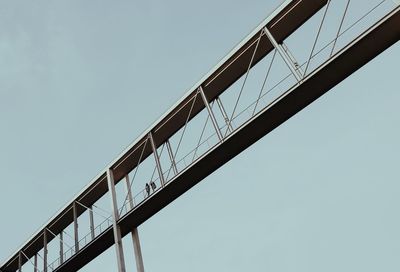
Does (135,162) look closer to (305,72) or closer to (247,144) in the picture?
(247,144)

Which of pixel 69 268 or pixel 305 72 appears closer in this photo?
pixel 305 72

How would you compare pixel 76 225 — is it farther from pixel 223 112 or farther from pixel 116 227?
pixel 223 112

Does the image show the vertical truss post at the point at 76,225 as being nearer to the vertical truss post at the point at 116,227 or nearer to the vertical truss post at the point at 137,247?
the vertical truss post at the point at 116,227

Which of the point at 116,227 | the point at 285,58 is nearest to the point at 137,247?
the point at 116,227

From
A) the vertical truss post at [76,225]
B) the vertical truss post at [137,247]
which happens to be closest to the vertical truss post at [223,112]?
the vertical truss post at [137,247]

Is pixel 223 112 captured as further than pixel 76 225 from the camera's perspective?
No

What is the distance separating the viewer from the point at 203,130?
2297cm

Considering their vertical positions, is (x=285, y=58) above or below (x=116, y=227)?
above

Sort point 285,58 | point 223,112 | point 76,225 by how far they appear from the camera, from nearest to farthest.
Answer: point 285,58 < point 223,112 < point 76,225

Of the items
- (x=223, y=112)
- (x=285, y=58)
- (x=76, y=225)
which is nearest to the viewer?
(x=285, y=58)

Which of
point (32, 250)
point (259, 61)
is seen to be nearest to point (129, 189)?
point (259, 61)

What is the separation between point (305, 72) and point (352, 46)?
227cm

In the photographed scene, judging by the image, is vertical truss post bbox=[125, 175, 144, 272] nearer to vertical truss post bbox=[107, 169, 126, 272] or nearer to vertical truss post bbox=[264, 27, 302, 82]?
vertical truss post bbox=[107, 169, 126, 272]

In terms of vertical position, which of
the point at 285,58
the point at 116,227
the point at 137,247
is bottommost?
the point at 137,247
